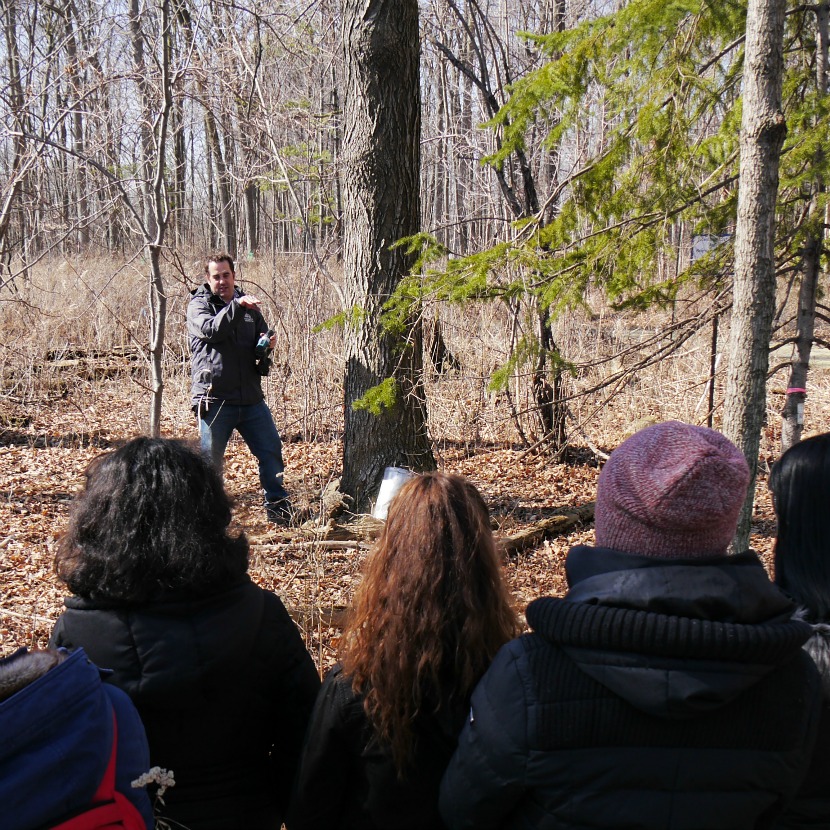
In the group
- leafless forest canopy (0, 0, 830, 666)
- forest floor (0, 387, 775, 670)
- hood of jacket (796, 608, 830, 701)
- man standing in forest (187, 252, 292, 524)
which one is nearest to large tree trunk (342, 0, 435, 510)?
leafless forest canopy (0, 0, 830, 666)

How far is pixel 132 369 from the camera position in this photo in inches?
420

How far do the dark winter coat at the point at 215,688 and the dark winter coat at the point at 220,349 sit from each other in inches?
166

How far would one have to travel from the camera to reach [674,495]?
1.38 m

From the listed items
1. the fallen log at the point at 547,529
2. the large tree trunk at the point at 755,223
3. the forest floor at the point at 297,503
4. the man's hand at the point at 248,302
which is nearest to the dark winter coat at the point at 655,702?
the forest floor at the point at 297,503

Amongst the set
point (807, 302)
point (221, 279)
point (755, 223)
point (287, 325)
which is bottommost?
point (287, 325)

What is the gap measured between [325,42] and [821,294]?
6955 mm

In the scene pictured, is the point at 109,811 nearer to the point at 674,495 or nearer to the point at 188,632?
the point at 188,632

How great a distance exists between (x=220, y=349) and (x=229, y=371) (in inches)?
7.3

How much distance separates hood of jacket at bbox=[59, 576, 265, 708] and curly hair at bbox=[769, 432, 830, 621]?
1267 mm

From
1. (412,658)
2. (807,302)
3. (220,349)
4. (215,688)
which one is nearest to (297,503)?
(220,349)

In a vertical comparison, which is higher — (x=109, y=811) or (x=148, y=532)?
(x=148, y=532)

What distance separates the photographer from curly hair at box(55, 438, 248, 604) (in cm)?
180

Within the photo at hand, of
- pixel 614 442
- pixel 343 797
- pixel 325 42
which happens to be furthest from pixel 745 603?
pixel 325 42

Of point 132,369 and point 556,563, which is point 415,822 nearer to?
point 556,563
